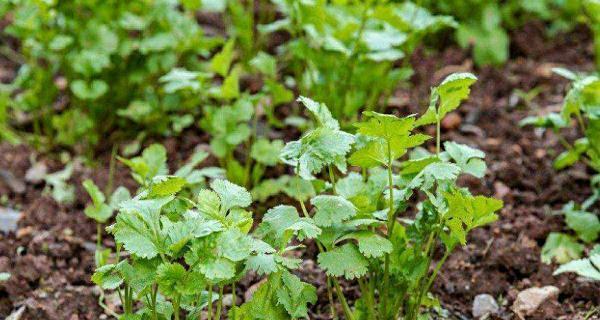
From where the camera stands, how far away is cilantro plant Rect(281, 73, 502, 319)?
184 cm

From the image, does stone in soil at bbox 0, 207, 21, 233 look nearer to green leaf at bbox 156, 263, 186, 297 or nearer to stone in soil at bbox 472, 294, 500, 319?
green leaf at bbox 156, 263, 186, 297

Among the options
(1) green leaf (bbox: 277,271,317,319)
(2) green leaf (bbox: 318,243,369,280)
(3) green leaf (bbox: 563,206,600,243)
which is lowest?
(3) green leaf (bbox: 563,206,600,243)

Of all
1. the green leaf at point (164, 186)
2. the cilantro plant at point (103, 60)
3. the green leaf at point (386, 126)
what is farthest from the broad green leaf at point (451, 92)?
the cilantro plant at point (103, 60)

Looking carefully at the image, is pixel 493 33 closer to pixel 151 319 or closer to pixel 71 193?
pixel 71 193

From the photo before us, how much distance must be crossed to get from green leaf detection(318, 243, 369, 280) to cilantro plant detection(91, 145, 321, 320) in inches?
3.1

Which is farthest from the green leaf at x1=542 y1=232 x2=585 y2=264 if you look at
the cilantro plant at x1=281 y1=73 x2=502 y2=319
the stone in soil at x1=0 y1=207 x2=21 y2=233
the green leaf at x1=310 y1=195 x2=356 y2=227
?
the stone in soil at x1=0 y1=207 x2=21 y2=233

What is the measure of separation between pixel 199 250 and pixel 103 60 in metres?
1.42

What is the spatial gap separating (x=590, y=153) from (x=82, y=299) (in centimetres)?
145

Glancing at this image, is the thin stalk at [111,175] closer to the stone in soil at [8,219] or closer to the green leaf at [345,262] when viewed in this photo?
the stone in soil at [8,219]

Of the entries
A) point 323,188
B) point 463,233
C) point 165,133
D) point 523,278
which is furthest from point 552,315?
point 165,133

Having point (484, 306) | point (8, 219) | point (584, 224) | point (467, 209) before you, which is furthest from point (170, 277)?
point (584, 224)

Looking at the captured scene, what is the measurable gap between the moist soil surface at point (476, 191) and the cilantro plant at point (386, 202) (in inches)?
12.7

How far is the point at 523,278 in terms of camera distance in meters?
2.38

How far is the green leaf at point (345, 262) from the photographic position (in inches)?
71.8
